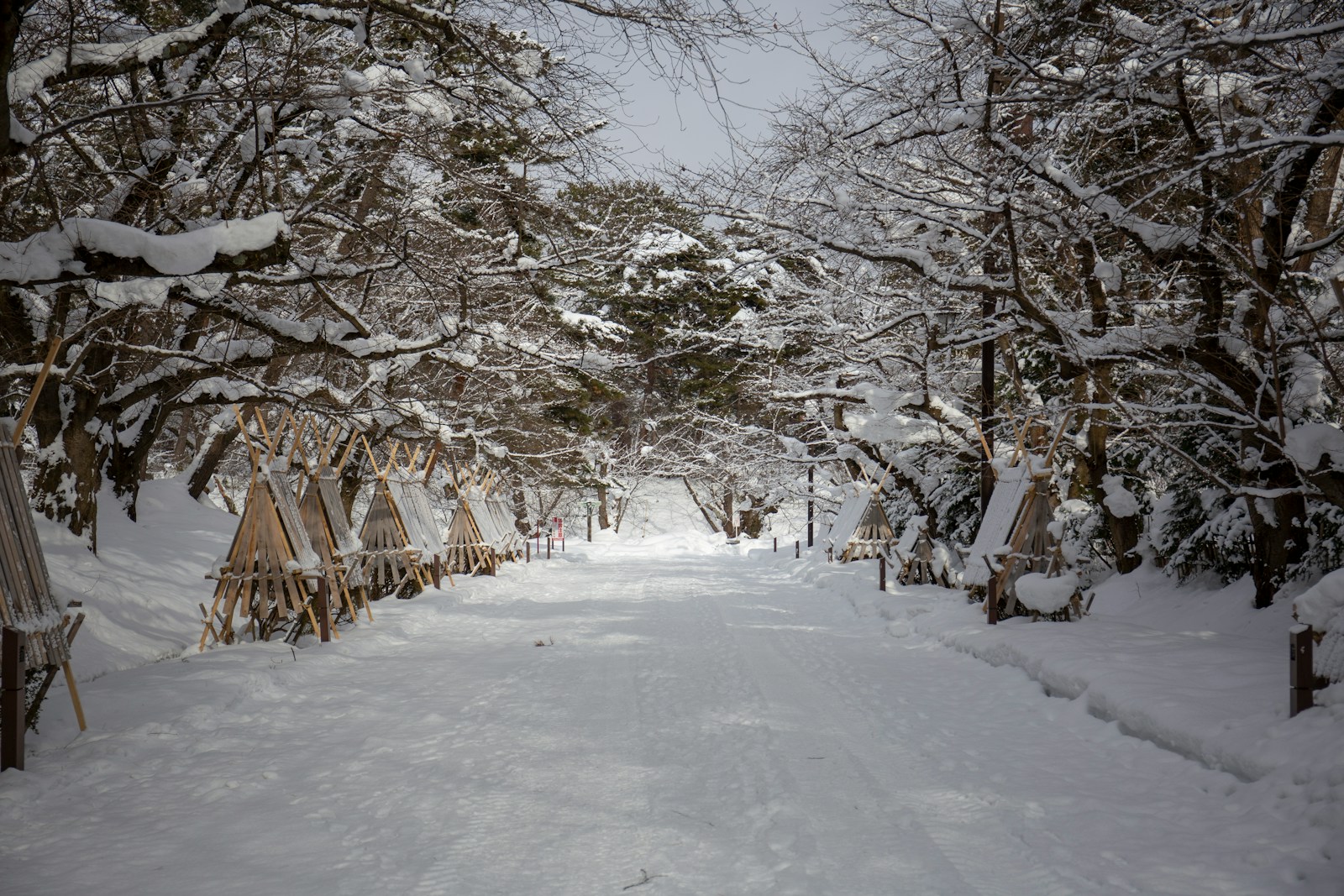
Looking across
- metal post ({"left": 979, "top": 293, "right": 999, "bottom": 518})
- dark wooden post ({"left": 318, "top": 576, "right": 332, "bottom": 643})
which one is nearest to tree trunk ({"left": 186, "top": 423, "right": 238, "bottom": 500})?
dark wooden post ({"left": 318, "top": 576, "right": 332, "bottom": 643})

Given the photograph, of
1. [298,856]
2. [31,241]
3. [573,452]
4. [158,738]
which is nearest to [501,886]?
[298,856]

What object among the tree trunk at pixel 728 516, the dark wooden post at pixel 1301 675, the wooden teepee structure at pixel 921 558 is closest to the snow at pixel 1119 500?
the wooden teepee structure at pixel 921 558

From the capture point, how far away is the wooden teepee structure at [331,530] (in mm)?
10281

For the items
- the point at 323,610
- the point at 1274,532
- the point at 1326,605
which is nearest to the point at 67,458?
the point at 323,610

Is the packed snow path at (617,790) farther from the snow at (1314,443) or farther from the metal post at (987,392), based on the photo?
the metal post at (987,392)

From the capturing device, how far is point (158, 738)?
5266 millimetres

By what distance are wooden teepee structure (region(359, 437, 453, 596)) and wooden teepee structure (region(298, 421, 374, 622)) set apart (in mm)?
1624

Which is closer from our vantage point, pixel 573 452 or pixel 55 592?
pixel 55 592

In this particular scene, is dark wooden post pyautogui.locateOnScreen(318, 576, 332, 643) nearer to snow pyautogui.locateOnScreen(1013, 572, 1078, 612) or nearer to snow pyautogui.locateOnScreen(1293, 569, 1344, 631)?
snow pyautogui.locateOnScreen(1013, 572, 1078, 612)

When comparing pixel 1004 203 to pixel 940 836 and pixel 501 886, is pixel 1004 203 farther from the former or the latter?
pixel 501 886

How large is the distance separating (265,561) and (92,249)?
5.01 metres

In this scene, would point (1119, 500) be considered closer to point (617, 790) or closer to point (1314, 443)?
point (1314, 443)

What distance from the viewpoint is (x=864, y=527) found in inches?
798

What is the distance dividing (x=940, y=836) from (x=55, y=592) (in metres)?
5.29
